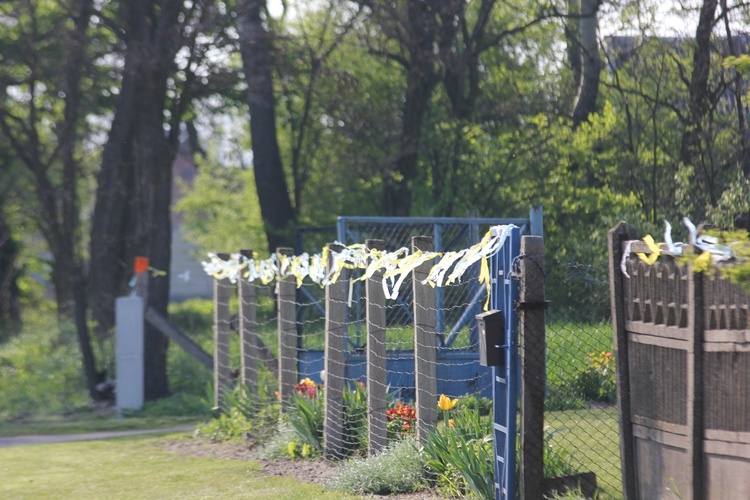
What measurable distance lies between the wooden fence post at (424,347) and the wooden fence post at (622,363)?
1941 millimetres

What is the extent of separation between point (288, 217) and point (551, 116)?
6.35 meters

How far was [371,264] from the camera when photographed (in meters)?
7.76

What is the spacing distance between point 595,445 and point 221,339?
5.04m

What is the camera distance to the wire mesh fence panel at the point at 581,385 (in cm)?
662

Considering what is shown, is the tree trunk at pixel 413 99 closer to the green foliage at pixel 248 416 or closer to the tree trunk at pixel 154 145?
the tree trunk at pixel 154 145

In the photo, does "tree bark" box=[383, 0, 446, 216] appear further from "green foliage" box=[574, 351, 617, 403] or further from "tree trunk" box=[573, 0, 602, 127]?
"green foliage" box=[574, 351, 617, 403]

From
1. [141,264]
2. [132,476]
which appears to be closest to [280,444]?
[132,476]

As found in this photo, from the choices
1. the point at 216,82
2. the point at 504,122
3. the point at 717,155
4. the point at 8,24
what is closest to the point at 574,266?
the point at 717,155

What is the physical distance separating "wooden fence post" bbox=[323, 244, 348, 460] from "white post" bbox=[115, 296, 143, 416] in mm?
6627

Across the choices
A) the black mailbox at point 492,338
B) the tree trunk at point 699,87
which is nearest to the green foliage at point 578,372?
the black mailbox at point 492,338

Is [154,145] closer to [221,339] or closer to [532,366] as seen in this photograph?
[221,339]

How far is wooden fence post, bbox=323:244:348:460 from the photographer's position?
27.9 feet

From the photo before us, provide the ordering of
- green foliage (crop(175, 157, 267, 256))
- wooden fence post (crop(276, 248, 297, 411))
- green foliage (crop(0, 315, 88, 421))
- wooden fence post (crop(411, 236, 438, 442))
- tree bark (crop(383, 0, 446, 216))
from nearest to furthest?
wooden fence post (crop(411, 236, 438, 442)), wooden fence post (crop(276, 248, 297, 411)), green foliage (crop(0, 315, 88, 421)), tree bark (crop(383, 0, 446, 216)), green foliage (crop(175, 157, 267, 256))

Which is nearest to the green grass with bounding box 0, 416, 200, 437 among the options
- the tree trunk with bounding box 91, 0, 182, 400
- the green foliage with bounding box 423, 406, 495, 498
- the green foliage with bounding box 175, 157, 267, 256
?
the tree trunk with bounding box 91, 0, 182, 400
